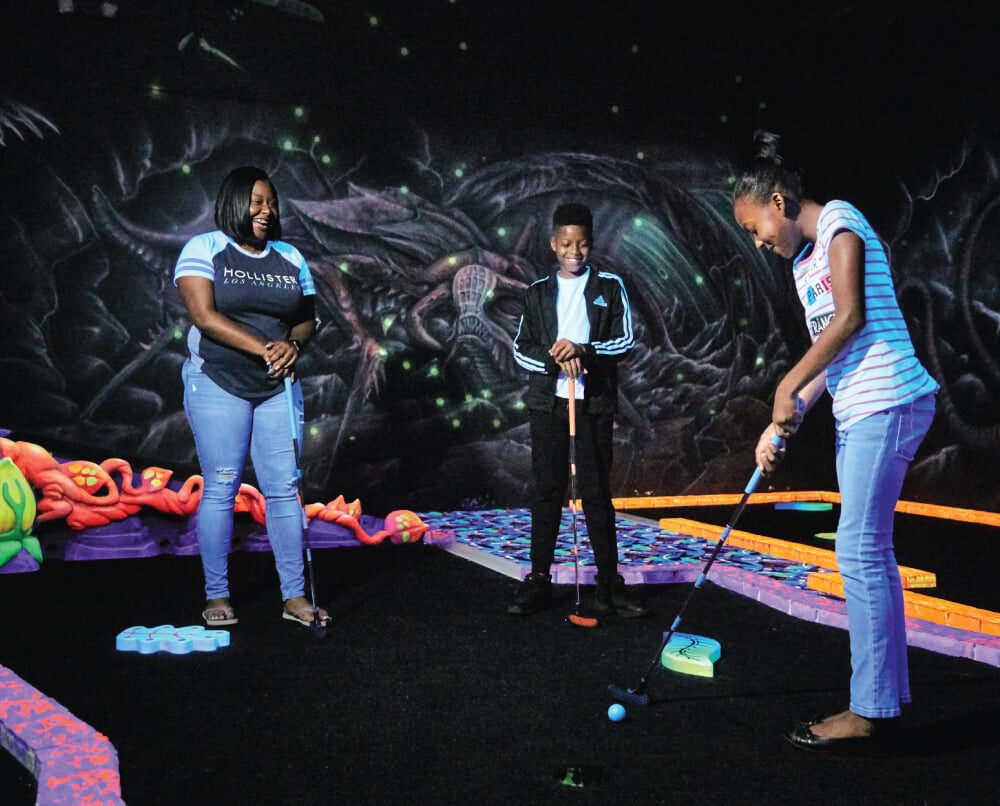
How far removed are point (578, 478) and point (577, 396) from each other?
1.02ft

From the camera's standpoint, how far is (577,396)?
3.57 metres

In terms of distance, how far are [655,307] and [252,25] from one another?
3.25m

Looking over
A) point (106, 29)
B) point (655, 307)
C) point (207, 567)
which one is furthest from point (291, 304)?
point (655, 307)

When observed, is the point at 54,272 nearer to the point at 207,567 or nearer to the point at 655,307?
the point at 207,567

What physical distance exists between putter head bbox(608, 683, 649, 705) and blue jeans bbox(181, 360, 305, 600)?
1.36m

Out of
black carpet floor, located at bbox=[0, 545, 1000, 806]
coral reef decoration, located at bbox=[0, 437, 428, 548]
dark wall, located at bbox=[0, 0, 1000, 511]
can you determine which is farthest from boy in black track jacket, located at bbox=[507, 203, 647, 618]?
dark wall, located at bbox=[0, 0, 1000, 511]

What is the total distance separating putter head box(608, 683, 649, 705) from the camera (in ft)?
8.32

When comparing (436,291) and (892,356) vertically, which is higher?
(436,291)

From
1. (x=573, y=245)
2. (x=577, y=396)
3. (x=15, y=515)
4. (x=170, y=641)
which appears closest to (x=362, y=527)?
(x=15, y=515)

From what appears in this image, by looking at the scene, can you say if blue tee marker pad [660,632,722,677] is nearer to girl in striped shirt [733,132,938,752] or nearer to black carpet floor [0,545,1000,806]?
black carpet floor [0,545,1000,806]

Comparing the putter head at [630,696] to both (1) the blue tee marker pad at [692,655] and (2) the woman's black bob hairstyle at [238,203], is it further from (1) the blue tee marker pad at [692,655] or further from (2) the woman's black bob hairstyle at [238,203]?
(2) the woman's black bob hairstyle at [238,203]

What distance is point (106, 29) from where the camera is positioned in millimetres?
5527

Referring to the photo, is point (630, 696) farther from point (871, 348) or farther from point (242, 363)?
point (242, 363)

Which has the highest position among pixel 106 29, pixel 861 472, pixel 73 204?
pixel 106 29
